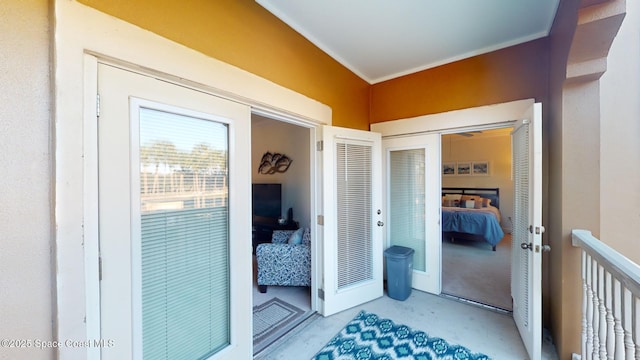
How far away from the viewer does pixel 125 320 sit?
3.83ft

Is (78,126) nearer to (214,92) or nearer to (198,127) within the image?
(198,127)

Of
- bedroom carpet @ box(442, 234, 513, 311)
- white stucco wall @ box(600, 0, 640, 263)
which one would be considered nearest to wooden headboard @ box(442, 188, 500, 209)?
bedroom carpet @ box(442, 234, 513, 311)

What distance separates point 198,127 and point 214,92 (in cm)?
25

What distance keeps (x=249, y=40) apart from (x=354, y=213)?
1.88 meters

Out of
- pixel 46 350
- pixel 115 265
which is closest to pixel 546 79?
pixel 115 265

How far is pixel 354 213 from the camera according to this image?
263 centimetres

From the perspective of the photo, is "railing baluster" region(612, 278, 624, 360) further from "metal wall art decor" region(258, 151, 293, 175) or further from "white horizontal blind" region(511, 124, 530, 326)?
"metal wall art decor" region(258, 151, 293, 175)

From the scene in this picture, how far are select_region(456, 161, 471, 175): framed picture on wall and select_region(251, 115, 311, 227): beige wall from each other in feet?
15.7

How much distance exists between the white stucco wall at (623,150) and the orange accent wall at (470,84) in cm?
50

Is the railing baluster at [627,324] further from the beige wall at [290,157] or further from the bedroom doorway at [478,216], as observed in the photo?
the beige wall at [290,157]

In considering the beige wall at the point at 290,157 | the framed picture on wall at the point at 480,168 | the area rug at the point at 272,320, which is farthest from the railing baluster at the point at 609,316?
the framed picture on wall at the point at 480,168

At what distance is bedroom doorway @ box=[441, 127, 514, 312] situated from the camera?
3104 mm

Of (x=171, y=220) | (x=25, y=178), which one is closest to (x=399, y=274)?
(x=171, y=220)

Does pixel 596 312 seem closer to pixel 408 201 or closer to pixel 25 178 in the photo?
pixel 408 201
